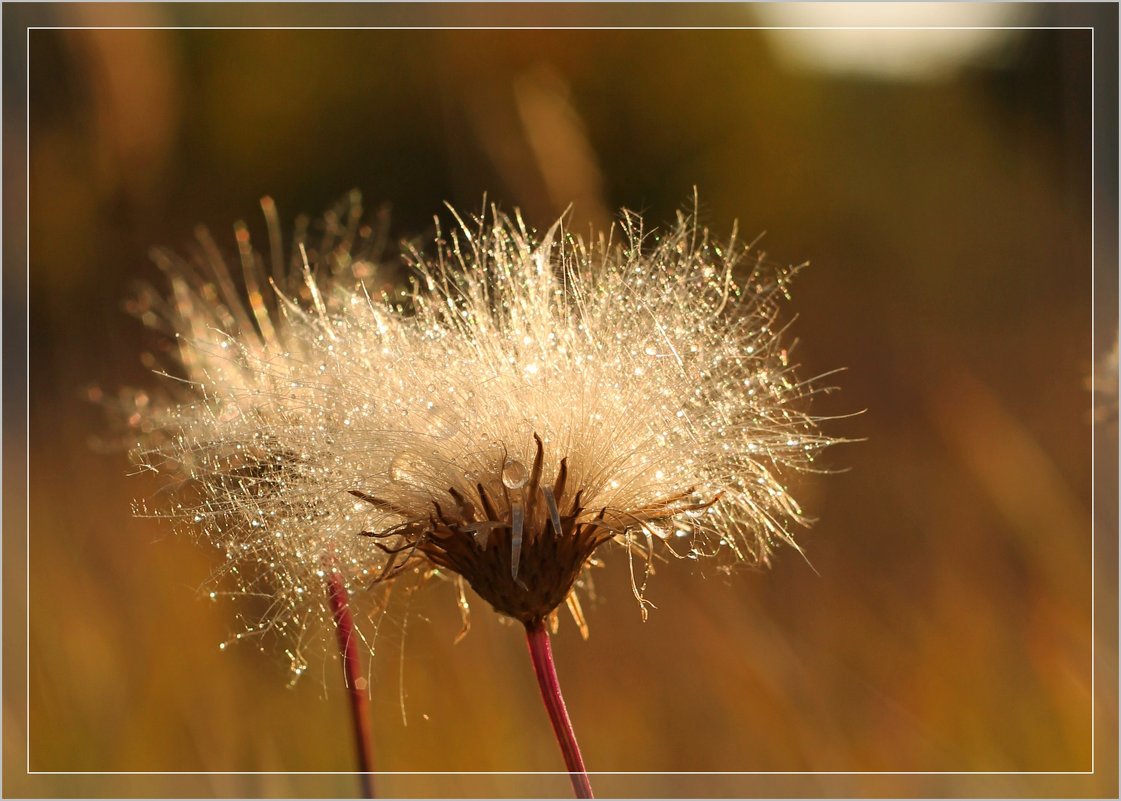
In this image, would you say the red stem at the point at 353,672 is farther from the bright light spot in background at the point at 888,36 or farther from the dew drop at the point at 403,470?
the bright light spot in background at the point at 888,36

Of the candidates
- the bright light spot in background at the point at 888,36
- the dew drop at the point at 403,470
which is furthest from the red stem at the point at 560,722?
the bright light spot in background at the point at 888,36

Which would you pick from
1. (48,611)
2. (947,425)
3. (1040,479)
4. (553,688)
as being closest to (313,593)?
(553,688)

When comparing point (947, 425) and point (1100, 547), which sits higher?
point (947, 425)

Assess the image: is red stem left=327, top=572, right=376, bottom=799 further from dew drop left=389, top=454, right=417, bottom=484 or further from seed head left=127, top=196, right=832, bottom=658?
dew drop left=389, top=454, right=417, bottom=484

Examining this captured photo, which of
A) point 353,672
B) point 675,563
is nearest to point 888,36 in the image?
point 675,563

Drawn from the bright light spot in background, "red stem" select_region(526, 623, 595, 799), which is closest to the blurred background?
the bright light spot in background

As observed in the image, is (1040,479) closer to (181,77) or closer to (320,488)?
(320,488)
